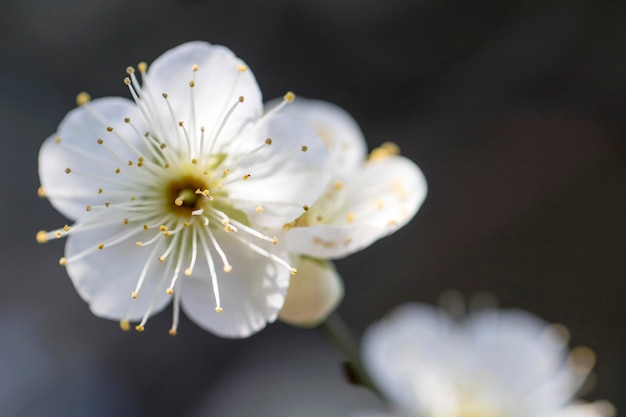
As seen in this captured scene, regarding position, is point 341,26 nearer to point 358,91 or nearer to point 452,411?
point 358,91

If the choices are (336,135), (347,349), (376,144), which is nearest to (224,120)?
(336,135)

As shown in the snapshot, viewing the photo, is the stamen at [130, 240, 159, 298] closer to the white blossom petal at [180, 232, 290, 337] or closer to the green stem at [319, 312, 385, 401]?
the white blossom petal at [180, 232, 290, 337]

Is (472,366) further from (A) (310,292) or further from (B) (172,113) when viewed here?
(B) (172,113)

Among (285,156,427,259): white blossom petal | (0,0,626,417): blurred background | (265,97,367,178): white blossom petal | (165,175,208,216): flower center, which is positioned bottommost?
(0,0,626,417): blurred background

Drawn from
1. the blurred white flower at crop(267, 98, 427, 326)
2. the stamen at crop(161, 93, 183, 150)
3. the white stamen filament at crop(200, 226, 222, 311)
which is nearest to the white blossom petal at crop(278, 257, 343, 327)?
the blurred white flower at crop(267, 98, 427, 326)

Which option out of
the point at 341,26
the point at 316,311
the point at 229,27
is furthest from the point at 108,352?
the point at 316,311

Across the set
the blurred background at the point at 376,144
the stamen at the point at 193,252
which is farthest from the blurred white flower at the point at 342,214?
the blurred background at the point at 376,144
